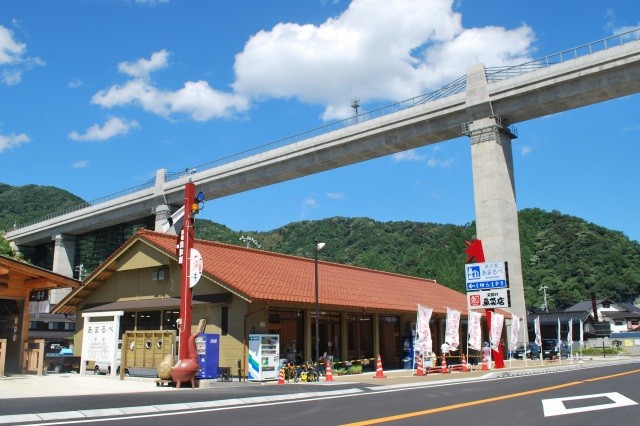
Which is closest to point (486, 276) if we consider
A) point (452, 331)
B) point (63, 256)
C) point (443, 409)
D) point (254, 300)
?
point (452, 331)

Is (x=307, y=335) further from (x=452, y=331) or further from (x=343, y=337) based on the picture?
(x=452, y=331)

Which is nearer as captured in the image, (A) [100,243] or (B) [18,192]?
(A) [100,243]

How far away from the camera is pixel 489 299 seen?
30.5m

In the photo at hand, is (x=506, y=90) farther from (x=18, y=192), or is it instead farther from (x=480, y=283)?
(x=18, y=192)

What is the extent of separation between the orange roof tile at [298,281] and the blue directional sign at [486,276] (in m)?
3.17

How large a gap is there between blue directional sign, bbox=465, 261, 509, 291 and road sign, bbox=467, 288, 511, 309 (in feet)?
0.77

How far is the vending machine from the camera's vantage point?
22.7 m

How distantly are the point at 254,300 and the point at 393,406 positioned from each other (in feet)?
35.6

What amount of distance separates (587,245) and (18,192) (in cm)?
11090

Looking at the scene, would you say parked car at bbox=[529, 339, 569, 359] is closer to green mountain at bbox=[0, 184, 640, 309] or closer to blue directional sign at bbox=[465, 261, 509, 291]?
blue directional sign at bbox=[465, 261, 509, 291]

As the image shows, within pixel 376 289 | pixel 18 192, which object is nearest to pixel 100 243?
pixel 18 192

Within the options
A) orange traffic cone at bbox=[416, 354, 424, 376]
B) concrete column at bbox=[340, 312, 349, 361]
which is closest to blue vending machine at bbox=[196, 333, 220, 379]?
concrete column at bbox=[340, 312, 349, 361]

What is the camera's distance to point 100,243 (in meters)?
84.3

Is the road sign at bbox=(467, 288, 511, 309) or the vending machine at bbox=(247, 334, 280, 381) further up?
the road sign at bbox=(467, 288, 511, 309)
